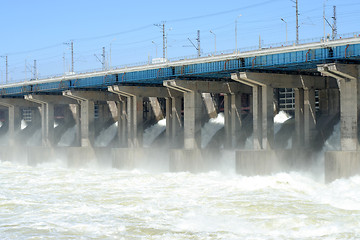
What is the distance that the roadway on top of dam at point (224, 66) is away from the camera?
47.1 m

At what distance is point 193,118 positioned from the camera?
62.3 m

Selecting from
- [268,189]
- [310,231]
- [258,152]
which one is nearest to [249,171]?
[258,152]

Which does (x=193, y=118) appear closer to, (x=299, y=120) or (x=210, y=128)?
(x=210, y=128)

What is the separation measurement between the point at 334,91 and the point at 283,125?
21.6ft

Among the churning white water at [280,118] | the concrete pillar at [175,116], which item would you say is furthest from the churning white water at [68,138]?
the churning white water at [280,118]

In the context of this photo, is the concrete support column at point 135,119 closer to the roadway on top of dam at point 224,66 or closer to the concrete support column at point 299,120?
the roadway on top of dam at point 224,66

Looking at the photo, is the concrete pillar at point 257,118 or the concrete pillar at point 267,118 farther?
the concrete pillar at point 257,118

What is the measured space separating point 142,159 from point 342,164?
27.5 meters

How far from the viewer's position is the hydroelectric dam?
4772 centimetres

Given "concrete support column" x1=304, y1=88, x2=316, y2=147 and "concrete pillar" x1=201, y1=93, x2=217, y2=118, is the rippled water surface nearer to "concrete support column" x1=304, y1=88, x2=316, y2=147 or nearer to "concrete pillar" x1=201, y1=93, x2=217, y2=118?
"concrete support column" x1=304, y1=88, x2=316, y2=147

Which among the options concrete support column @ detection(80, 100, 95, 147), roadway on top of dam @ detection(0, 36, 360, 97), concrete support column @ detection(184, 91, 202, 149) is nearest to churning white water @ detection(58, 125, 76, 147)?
roadway on top of dam @ detection(0, 36, 360, 97)

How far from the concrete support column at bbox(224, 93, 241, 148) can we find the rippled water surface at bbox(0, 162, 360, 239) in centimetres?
913

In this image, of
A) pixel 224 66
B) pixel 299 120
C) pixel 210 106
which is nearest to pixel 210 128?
pixel 210 106

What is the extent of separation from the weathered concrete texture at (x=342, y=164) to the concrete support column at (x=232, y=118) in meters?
18.5
